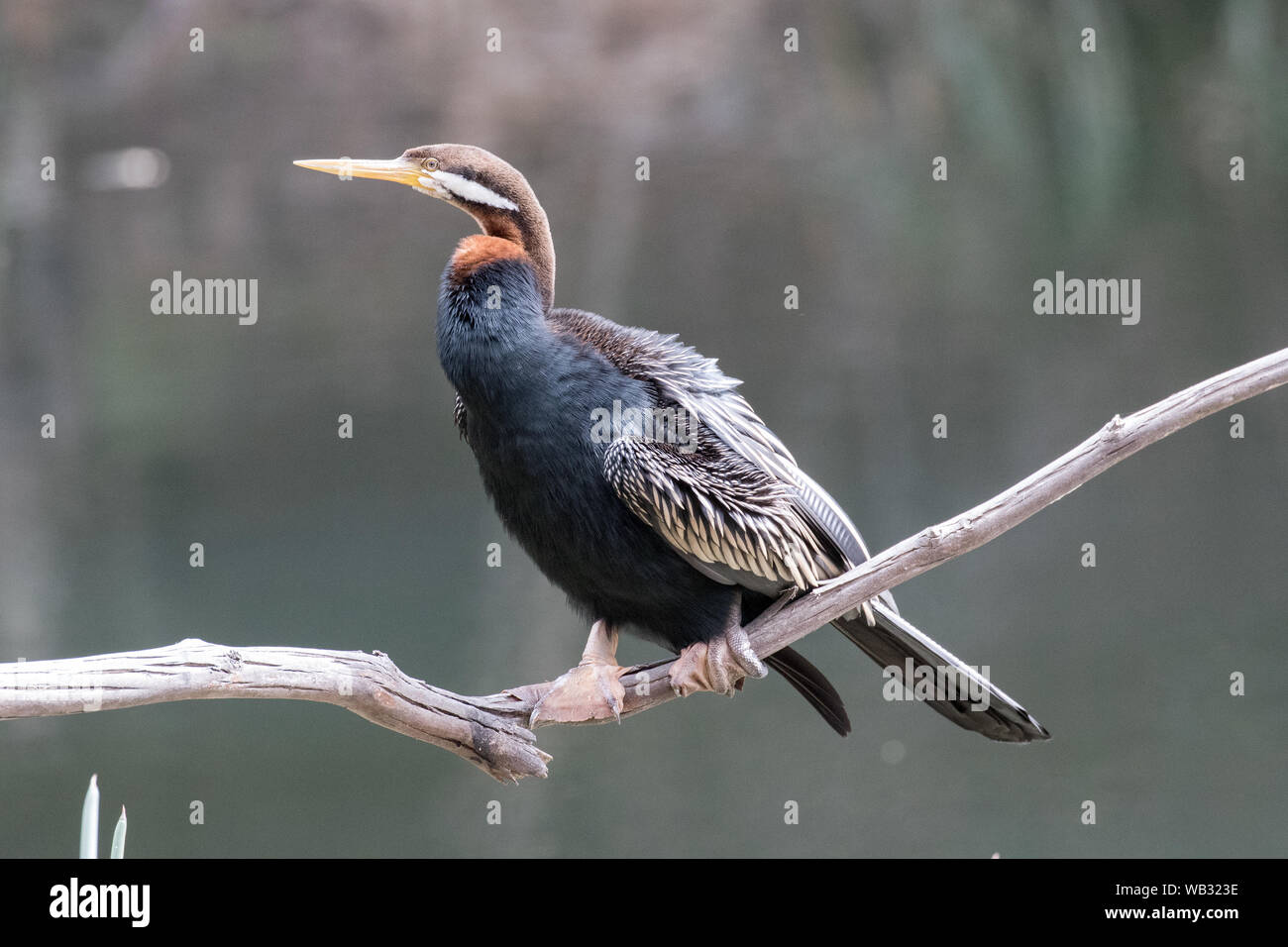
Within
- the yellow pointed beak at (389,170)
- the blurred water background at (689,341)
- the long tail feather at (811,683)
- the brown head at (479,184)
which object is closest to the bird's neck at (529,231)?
the brown head at (479,184)

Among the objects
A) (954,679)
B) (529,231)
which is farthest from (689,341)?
(954,679)

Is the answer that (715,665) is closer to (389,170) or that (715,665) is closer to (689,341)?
(389,170)

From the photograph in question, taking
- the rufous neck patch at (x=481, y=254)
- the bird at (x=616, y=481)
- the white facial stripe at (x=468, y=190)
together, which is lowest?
the bird at (x=616, y=481)

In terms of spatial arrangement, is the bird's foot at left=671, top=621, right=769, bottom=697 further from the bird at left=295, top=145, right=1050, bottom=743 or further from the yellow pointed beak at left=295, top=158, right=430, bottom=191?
the yellow pointed beak at left=295, top=158, right=430, bottom=191

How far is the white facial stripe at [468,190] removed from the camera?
264cm

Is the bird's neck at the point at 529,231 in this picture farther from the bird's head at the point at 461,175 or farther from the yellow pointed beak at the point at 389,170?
the yellow pointed beak at the point at 389,170

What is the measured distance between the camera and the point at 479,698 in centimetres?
257

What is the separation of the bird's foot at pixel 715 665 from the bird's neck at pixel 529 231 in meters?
0.78

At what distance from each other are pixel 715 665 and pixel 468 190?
1083 mm

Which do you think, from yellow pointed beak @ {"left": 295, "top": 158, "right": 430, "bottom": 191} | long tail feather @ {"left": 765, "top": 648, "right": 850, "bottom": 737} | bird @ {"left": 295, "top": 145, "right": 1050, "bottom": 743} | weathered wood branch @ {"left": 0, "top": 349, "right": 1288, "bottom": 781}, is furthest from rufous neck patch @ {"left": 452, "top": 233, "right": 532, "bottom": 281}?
long tail feather @ {"left": 765, "top": 648, "right": 850, "bottom": 737}

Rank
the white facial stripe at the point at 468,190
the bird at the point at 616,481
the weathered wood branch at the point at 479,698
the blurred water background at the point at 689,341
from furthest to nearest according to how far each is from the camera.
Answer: the blurred water background at the point at 689,341, the white facial stripe at the point at 468,190, the bird at the point at 616,481, the weathered wood branch at the point at 479,698

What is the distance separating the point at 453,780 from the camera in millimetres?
5859

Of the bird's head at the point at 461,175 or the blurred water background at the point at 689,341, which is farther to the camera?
the blurred water background at the point at 689,341

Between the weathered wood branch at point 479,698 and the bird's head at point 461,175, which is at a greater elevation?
the bird's head at point 461,175
